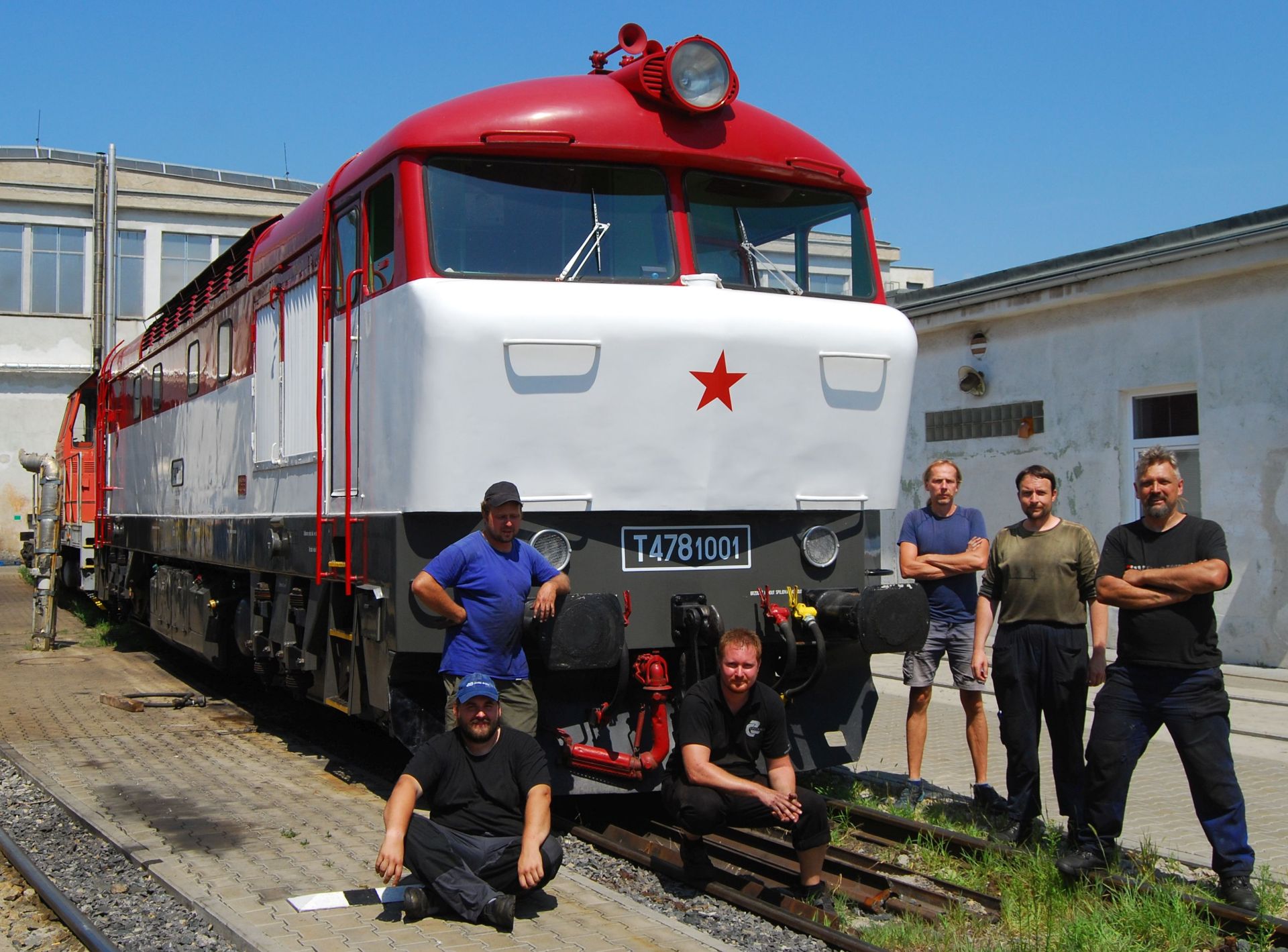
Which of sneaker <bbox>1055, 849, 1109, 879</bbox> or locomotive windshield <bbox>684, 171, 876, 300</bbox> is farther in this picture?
locomotive windshield <bbox>684, 171, 876, 300</bbox>

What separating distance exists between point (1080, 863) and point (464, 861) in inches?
102

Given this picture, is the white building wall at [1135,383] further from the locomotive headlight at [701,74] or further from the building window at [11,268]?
the building window at [11,268]

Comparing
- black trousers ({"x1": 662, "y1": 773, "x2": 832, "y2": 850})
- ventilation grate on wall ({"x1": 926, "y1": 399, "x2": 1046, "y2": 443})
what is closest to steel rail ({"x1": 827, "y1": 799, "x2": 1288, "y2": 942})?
black trousers ({"x1": 662, "y1": 773, "x2": 832, "y2": 850})

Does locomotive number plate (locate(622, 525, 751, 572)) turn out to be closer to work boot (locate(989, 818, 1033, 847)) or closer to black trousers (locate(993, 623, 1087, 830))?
black trousers (locate(993, 623, 1087, 830))

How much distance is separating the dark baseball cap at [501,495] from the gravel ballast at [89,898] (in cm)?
210

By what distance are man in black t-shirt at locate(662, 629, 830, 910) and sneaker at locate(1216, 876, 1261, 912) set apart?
160cm

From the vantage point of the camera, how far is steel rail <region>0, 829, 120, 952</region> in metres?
A: 4.93

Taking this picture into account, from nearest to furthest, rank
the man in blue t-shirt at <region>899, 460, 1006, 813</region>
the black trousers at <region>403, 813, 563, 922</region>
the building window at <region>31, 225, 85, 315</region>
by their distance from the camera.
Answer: the black trousers at <region>403, 813, 563, 922</region>, the man in blue t-shirt at <region>899, 460, 1006, 813</region>, the building window at <region>31, 225, 85, 315</region>

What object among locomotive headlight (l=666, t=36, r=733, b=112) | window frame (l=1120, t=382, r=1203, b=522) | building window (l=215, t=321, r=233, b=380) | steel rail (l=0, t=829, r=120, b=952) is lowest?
steel rail (l=0, t=829, r=120, b=952)

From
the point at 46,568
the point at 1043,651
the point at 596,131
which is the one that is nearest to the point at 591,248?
the point at 596,131

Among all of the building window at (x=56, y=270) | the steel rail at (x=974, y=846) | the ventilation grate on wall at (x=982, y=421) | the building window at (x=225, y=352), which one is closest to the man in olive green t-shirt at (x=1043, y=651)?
the steel rail at (x=974, y=846)

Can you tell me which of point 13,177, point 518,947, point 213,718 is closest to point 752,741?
point 518,947

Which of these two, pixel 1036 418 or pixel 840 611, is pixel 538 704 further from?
pixel 1036 418

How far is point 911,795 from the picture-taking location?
7277 millimetres
